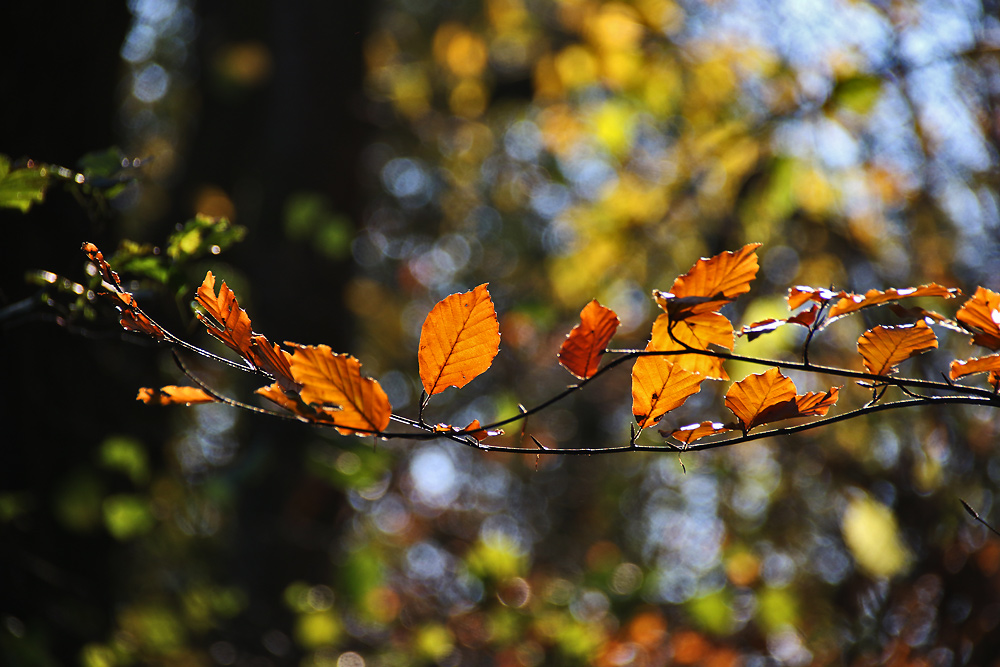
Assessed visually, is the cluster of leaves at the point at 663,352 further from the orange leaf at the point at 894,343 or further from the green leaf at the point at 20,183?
the green leaf at the point at 20,183

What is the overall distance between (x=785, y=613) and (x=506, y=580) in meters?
0.84

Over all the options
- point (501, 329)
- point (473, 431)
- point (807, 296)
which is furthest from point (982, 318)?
point (501, 329)

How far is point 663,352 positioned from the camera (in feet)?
1.83

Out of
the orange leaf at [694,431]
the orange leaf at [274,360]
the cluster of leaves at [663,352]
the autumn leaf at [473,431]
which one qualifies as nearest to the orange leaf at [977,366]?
the cluster of leaves at [663,352]

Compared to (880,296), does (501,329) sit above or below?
below

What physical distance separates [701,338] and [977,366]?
0.75 ft

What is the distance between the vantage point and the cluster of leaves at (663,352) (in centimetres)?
56

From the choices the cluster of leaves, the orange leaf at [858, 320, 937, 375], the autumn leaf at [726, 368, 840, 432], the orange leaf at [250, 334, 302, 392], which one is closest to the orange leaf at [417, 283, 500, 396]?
the cluster of leaves

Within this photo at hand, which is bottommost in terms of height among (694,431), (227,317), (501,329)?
(501,329)

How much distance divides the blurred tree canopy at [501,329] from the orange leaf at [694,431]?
1.93 ft

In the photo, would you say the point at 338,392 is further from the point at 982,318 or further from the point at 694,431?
the point at 982,318

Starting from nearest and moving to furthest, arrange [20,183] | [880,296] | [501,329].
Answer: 1. [880,296]
2. [20,183]
3. [501,329]

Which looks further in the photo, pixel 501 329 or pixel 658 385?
pixel 501 329

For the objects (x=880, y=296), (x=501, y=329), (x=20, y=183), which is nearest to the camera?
(x=880, y=296)
